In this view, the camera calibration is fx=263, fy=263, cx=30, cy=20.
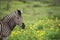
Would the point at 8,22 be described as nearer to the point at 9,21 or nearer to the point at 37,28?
the point at 9,21

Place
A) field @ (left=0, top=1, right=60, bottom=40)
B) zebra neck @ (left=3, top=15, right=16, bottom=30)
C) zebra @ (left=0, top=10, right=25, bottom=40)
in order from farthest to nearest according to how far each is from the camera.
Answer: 1. field @ (left=0, top=1, right=60, bottom=40)
2. zebra neck @ (left=3, top=15, right=16, bottom=30)
3. zebra @ (left=0, top=10, right=25, bottom=40)

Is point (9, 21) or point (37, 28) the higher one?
point (9, 21)

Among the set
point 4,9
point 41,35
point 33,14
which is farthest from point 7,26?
point 4,9

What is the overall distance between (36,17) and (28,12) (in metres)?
1.57

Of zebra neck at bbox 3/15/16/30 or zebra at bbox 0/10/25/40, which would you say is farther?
zebra neck at bbox 3/15/16/30

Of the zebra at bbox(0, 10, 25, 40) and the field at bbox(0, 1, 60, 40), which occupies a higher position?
the zebra at bbox(0, 10, 25, 40)

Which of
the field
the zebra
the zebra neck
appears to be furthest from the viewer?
the field

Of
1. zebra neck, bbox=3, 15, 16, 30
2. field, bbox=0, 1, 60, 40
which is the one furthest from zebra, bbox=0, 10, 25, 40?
field, bbox=0, 1, 60, 40

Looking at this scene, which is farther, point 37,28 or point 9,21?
point 37,28

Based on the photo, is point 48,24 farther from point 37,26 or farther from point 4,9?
point 4,9

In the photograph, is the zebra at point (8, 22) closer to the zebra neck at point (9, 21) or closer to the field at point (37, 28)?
the zebra neck at point (9, 21)

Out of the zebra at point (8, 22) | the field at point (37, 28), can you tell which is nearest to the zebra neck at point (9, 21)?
the zebra at point (8, 22)

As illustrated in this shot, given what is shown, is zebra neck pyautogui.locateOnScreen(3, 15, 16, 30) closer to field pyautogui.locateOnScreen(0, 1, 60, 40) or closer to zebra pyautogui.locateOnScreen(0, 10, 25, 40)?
zebra pyautogui.locateOnScreen(0, 10, 25, 40)

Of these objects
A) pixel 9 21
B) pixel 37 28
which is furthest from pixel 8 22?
pixel 37 28
